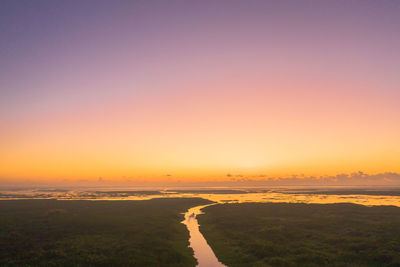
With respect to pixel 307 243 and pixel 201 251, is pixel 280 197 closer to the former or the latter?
pixel 307 243

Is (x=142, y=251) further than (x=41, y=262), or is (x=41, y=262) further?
(x=142, y=251)

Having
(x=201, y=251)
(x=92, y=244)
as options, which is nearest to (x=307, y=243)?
(x=201, y=251)

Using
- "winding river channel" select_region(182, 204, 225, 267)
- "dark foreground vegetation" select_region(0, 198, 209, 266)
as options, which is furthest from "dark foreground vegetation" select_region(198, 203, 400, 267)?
"dark foreground vegetation" select_region(0, 198, 209, 266)

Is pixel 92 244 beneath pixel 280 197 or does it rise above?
above

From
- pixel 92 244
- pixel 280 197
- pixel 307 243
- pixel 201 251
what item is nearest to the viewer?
pixel 201 251

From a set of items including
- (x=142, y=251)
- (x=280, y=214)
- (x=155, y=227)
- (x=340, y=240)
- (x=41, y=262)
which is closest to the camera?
(x=41, y=262)

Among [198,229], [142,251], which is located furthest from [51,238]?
[198,229]

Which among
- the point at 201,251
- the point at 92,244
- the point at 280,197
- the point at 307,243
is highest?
the point at 92,244

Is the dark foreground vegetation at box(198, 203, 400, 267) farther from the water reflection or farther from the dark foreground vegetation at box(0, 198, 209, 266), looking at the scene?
the water reflection

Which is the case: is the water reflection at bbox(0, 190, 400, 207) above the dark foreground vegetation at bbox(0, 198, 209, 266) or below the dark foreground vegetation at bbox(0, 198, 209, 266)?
below

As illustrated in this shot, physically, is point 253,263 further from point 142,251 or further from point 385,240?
→ point 385,240

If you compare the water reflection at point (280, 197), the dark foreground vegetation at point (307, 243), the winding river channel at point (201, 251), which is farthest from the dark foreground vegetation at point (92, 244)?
the water reflection at point (280, 197)
